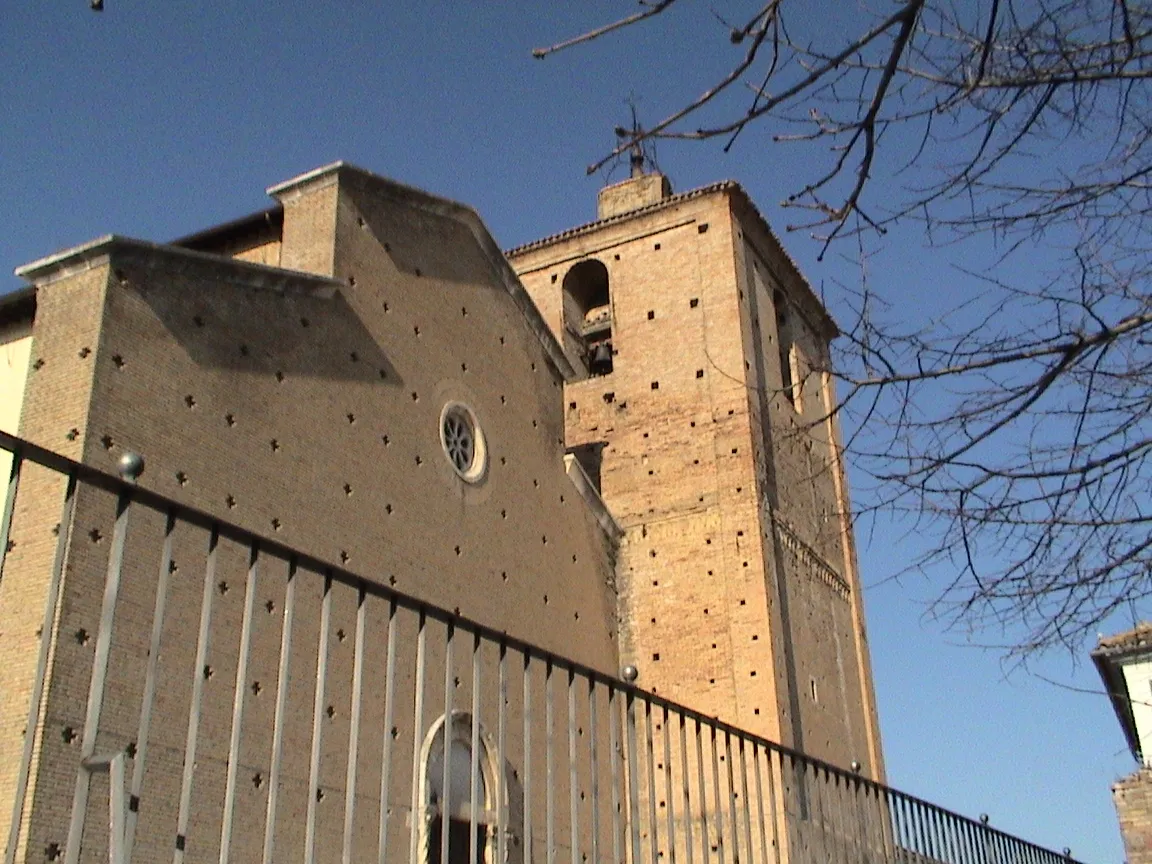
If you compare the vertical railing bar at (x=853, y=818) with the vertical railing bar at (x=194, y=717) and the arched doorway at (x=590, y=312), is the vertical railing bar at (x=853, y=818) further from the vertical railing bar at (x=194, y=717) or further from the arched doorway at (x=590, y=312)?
the arched doorway at (x=590, y=312)

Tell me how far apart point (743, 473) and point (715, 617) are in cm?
205

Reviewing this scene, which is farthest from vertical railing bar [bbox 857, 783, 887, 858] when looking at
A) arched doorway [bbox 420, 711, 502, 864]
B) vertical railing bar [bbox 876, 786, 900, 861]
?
arched doorway [bbox 420, 711, 502, 864]

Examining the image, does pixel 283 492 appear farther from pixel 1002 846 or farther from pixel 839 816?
pixel 1002 846

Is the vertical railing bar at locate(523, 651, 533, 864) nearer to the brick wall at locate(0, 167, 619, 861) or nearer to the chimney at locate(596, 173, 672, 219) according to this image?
the brick wall at locate(0, 167, 619, 861)

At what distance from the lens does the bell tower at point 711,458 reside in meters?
16.8

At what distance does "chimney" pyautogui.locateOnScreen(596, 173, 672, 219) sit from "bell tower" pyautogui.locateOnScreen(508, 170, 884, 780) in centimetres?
4

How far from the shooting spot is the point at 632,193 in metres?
21.2

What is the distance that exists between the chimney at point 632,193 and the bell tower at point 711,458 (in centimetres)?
4

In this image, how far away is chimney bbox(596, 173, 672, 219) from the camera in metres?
21.0

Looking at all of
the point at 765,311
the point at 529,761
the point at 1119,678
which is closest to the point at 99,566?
the point at 529,761

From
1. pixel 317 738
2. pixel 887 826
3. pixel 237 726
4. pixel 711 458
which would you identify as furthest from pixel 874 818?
pixel 711 458

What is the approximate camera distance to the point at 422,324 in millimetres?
13664

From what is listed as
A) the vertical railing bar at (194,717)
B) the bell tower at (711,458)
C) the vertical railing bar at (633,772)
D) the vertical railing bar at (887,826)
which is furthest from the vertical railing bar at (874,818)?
the bell tower at (711,458)

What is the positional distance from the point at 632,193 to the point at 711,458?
554cm
